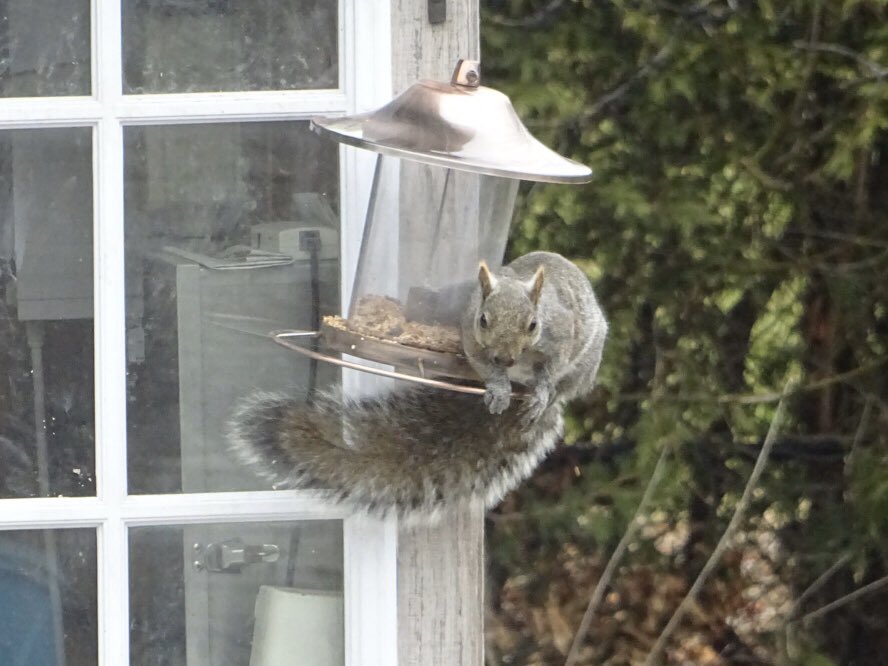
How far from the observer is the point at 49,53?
1.55 meters

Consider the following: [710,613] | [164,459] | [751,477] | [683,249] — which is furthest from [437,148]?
[710,613]

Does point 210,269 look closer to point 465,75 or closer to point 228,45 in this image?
point 228,45

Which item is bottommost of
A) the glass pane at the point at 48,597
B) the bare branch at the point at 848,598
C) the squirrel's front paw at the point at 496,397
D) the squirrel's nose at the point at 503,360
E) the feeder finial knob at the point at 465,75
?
the bare branch at the point at 848,598

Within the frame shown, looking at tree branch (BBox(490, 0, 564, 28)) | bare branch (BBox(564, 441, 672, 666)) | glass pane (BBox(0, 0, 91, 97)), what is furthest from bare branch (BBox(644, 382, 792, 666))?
glass pane (BBox(0, 0, 91, 97))

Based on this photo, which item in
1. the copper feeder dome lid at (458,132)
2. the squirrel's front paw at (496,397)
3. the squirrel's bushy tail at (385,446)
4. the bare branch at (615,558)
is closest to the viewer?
the copper feeder dome lid at (458,132)

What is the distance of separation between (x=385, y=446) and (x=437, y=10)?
0.49 metres

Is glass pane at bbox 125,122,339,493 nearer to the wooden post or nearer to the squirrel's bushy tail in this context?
the squirrel's bushy tail

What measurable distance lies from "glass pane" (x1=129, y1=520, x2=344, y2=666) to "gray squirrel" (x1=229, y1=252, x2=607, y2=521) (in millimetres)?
100

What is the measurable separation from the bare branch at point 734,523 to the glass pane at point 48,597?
1168mm

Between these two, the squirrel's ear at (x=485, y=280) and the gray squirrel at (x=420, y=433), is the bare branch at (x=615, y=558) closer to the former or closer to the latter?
the gray squirrel at (x=420, y=433)

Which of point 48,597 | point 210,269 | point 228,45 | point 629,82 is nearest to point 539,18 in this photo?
point 629,82

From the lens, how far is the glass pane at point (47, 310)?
5.13 feet

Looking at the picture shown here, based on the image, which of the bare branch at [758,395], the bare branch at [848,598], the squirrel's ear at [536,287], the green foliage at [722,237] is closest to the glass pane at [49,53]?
the squirrel's ear at [536,287]

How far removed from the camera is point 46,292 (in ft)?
→ 5.13
